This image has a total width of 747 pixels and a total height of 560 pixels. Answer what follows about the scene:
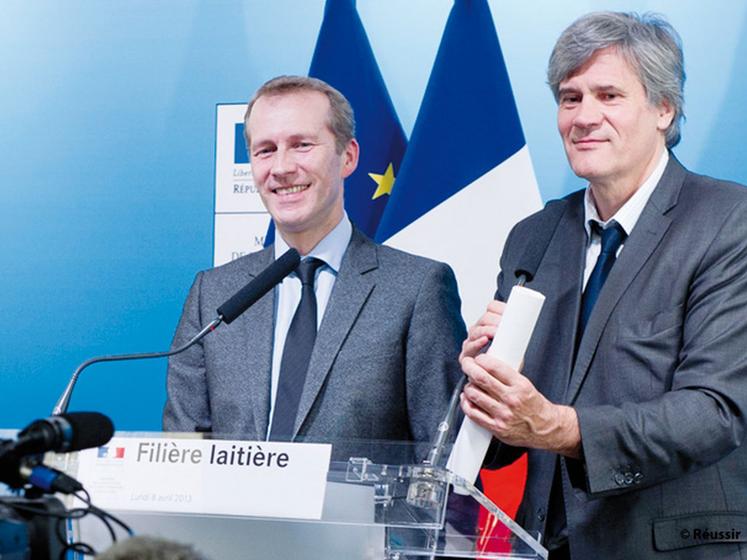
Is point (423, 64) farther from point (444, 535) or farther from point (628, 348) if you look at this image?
point (444, 535)

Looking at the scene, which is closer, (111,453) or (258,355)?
(111,453)

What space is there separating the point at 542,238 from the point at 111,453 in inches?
46.2

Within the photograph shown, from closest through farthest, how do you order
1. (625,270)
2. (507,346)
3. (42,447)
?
(42,447), (507,346), (625,270)

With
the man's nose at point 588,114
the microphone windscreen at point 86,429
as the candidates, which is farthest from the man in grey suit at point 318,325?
the microphone windscreen at point 86,429

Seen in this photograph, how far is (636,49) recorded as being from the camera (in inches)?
92.9

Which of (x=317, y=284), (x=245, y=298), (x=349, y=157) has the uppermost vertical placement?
(x=349, y=157)

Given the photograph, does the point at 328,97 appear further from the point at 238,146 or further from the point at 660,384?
the point at 660,384

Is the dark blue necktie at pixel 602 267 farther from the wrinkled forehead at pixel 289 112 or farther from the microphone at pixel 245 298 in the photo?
the wrinkled forehead at pixel 289 112

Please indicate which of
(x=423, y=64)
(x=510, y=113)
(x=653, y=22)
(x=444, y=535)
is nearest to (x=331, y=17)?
(x=423, y=64)

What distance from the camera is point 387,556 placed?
5.52 ft

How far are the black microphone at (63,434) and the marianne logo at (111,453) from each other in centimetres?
49

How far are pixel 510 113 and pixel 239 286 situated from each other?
50.3 inches

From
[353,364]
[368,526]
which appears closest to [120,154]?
[353,364]

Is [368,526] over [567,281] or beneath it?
beneath
